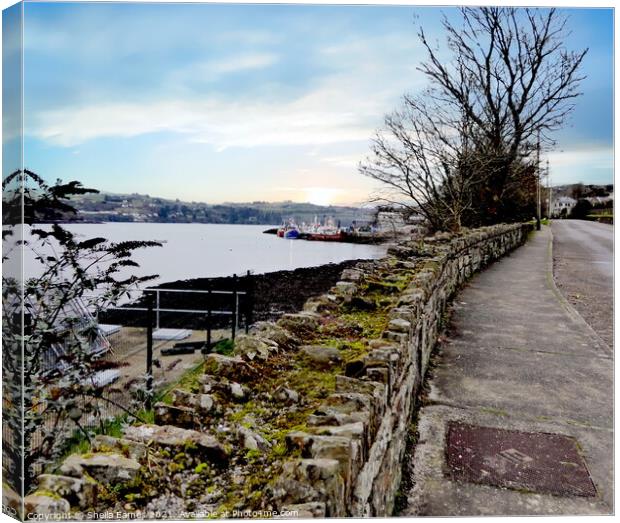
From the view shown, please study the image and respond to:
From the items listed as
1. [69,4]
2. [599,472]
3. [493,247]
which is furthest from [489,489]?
[493,247]

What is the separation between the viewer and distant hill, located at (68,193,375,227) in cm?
253

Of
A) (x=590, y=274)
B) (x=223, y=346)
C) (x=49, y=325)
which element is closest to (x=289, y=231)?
(x=49, y=325)

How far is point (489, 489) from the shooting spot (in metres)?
2.26

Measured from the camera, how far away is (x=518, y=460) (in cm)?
245

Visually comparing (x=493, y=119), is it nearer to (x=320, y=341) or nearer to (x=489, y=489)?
(x=320, y=341)

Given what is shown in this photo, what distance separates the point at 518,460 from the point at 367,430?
120cm

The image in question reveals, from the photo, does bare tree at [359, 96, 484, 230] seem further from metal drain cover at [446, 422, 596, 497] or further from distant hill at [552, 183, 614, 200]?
metal drain cover at [446, 422, 596, 497]

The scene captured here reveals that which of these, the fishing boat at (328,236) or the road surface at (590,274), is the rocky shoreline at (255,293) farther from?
the road surface at (590,274)

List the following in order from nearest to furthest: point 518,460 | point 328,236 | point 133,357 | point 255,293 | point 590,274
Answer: point 518,460, point 328,236, point 133,357, point 590,274, point 255,293

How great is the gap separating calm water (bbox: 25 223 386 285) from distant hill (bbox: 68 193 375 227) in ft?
0.14

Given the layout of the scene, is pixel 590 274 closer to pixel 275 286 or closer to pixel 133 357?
pixel 275 286

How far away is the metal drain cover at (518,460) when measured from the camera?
7.54 feet

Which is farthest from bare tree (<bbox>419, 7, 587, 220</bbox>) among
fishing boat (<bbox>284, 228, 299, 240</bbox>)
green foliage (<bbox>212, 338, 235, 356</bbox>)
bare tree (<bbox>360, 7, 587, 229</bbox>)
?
green foliage (<bbox>212, 338, 235, 356</bbox>)

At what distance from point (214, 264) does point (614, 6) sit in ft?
10.7
